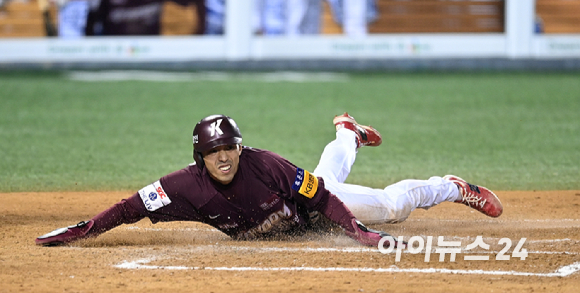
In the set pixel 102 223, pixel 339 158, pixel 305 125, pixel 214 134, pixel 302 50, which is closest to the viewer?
pixel 214 134

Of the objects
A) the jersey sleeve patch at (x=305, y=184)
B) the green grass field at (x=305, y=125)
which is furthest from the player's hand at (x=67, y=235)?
the green grass field at (x=305, y=125)

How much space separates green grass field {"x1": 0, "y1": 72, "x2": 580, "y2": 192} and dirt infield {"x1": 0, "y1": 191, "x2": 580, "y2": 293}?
5.41 ft

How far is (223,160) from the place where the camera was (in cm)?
451

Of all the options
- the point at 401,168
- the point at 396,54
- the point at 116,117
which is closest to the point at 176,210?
the point at 401,168

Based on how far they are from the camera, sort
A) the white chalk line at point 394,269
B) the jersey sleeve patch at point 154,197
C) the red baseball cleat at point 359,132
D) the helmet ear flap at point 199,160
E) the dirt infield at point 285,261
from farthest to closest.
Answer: the red baseball cleat at point 359,132, the jersey sleeve patch at point 154,197, the helmet ear flap at point 199,160, the white chalk line at point 394,269, the dirt infield at point 285,261

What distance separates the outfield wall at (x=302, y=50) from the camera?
55.1 ft

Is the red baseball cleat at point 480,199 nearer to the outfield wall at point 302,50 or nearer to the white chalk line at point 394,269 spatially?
the white chalk line at point 394,269

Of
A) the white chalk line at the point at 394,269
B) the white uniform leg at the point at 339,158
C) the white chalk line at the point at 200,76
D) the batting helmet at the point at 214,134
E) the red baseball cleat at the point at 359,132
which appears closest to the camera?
the white chalk line at the point at 394,269

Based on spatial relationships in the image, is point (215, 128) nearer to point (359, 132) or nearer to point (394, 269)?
point (394, 269)

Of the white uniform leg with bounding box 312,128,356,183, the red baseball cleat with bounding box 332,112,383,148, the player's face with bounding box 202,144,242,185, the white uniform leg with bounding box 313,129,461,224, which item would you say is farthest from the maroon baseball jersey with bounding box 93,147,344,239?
the red baseball cleat with bounding box 332,112,383,148

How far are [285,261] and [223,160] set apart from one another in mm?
661

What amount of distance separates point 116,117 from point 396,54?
297 inches

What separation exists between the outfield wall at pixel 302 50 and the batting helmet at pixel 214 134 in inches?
497

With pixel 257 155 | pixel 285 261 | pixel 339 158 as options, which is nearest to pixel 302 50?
pixel 339 158
